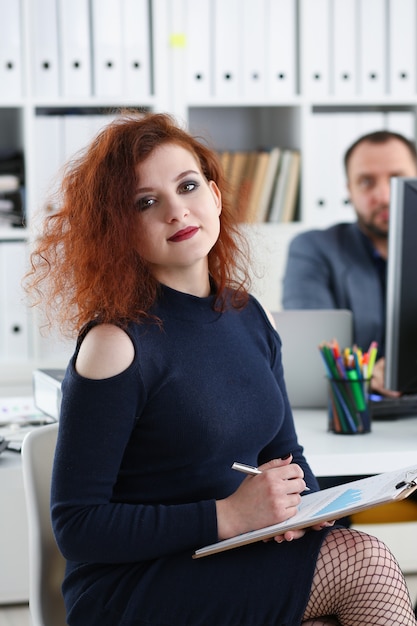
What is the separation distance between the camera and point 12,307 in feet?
10.7

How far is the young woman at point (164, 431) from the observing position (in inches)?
49.4

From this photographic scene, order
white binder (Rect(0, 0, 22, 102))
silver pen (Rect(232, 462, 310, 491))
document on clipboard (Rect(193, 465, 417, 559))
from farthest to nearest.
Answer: white binder (Rect(0, 0, 22, 102)), silver pen (Rect(232, 462, 310, 491)), document on clipboard (Rect(193, 465, 417, 559))

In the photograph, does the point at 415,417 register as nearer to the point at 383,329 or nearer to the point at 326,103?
the point at 383,329

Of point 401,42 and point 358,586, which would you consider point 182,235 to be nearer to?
point 358,586

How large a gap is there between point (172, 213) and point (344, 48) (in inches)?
88.3

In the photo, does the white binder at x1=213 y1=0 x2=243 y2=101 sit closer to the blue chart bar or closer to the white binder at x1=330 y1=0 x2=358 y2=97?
the white binder at x1=330 y1=0 x2=358 y2=97

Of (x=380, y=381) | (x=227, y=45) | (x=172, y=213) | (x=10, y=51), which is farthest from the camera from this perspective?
(x=227, y=45)

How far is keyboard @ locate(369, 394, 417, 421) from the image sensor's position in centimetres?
194

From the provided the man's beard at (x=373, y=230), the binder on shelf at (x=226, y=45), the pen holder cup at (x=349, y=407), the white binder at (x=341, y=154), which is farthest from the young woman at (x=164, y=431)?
the white binder at (x=341, y=154)

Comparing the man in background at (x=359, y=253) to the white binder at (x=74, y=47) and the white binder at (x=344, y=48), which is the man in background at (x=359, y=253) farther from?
the white binder at (x=74, y=47)

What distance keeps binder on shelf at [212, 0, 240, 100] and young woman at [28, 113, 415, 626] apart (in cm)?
192

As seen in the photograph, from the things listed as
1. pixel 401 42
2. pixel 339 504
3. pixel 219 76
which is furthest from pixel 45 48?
pixel 339 504

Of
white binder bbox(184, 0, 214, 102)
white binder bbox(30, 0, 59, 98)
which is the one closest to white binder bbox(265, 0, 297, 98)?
white binder bbox(184, 0, 214, 102)

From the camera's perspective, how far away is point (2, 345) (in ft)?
10.8
